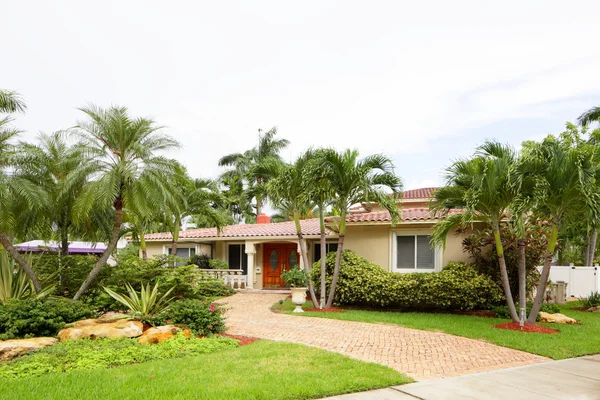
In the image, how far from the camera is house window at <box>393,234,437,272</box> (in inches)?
663

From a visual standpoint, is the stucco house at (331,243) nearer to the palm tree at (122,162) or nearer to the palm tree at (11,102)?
the palm tree at (122,162)

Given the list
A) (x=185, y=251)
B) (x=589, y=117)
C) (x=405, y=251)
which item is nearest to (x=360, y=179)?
(x=405, y=251)

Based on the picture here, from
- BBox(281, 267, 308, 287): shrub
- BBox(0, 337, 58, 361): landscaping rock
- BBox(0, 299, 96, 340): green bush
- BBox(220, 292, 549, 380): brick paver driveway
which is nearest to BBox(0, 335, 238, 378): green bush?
BBox(0, 337, 58, 361): landscaping rock

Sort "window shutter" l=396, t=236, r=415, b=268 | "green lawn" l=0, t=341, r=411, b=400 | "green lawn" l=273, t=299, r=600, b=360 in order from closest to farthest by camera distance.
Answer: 1. "green lawn" l=0, t=341, r=411, b=400
2. "green lawn" l=273, t=299, r=600, b=360
3. "window shutter" l=396, t=236, r=415, b=268

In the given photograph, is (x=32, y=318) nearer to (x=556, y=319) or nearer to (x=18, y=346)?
(x=18, y=346)

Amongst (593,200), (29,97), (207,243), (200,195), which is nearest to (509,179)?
(593,200)

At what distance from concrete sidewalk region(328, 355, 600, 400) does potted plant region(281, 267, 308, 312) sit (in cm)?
818

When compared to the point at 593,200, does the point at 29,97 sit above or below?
above

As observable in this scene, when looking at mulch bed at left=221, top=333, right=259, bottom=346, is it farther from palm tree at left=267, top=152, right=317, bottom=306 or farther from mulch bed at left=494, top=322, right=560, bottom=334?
mulch bed at left=494, top=322, right=560, bottom=334

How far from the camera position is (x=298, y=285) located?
16.2 meters

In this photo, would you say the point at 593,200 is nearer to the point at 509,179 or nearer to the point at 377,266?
the point at 509,179

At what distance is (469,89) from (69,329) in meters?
14.0

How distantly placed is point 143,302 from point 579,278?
20.8 metres

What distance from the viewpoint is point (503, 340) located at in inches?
410
